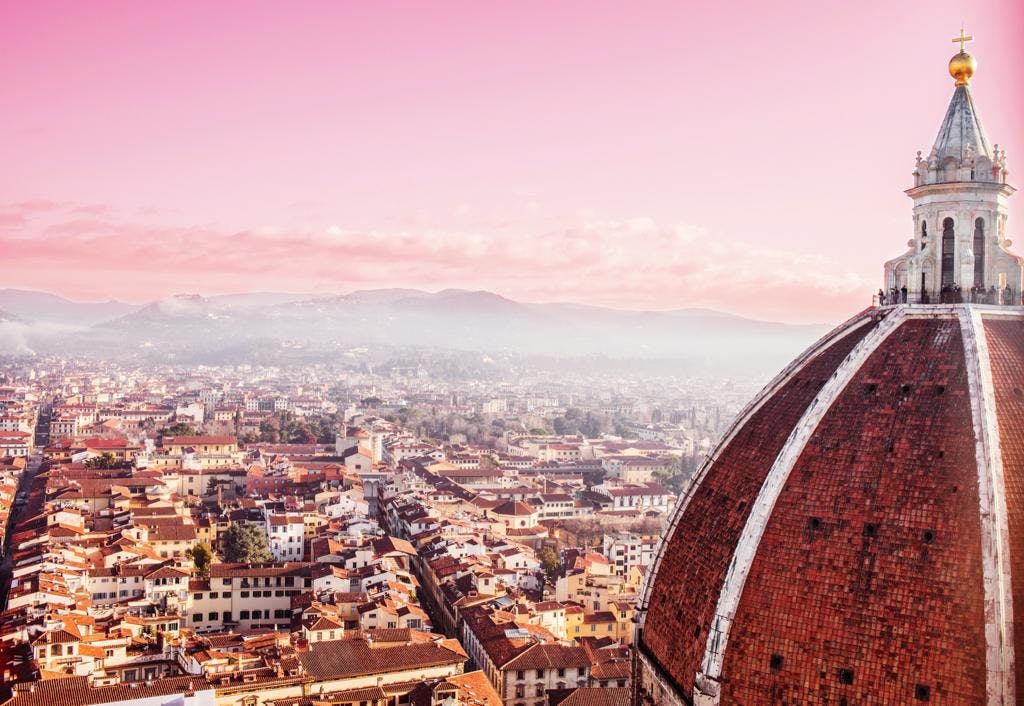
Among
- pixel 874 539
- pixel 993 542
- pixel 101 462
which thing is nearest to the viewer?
pixel 993 542

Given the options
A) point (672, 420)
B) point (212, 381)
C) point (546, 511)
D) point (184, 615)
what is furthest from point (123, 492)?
point (212, 381)

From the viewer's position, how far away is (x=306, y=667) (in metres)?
22.6

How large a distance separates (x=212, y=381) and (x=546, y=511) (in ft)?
370

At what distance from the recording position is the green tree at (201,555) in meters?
34.1

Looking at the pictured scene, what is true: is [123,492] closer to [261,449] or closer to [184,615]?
A: [184,615]

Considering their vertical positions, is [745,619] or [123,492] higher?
[745,619]

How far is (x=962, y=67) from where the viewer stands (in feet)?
31.0

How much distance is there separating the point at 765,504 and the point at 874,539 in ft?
3.26

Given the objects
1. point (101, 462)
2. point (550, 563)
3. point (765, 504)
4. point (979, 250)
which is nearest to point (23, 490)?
point (101, 462)

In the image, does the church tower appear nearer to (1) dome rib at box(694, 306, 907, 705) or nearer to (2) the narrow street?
(1) dome rib at box(694, 306, 907, 705)

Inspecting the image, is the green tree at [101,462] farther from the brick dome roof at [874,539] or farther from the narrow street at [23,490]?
the brick dome roof at [874,539]

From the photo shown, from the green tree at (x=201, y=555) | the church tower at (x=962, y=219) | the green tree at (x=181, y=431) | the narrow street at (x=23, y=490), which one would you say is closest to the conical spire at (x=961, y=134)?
the church tower at (x=962, y=219)

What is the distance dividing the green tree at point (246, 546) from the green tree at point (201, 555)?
0.82 meters

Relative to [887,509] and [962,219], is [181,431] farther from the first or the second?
[887,509]
